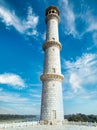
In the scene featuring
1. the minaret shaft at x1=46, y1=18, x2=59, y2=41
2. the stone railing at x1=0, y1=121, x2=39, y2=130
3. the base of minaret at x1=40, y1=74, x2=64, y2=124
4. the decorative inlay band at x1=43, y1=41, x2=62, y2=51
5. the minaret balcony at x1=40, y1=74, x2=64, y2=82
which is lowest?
the stone railing at x1=0, y1=121, x2=39, y2=130

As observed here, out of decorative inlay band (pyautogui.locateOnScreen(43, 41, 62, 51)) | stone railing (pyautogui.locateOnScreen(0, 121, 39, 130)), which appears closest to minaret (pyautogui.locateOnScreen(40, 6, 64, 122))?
decorative inlay band (pyautogui.locateOnScreen(43, 41, 62, 51))

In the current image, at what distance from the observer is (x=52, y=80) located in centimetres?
2519

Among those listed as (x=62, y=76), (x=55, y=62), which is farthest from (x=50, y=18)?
(x=62, y=76)

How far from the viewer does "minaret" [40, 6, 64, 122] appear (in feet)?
A: 78.1

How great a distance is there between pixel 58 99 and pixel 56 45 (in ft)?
30.4

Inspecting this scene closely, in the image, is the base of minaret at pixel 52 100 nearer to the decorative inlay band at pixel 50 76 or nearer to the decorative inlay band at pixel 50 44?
the decorative inlay band at pixel 50 76

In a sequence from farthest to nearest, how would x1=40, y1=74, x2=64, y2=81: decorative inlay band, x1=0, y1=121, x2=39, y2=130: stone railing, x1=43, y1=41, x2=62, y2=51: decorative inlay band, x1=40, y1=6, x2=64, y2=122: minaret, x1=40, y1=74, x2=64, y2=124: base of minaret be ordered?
x1=43, y1=41, x2=62, y2=51: decorative inlay band
x1=40, y1=74, x2=64, y2=81: decorative inlay band
x1=40, y1=6, x2=64, y2=122: minaret
x1=40, y1=74, x2=64, y2=124: base of minaret
x1=0, y1=121, x2=39, y2=130: stone railing

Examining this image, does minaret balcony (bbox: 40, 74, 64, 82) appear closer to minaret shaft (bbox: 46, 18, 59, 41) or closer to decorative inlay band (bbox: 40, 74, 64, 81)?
decorative inlay band (bbox: 40, 74, 64, 81)

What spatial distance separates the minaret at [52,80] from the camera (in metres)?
23.8

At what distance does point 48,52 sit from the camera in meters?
27.2

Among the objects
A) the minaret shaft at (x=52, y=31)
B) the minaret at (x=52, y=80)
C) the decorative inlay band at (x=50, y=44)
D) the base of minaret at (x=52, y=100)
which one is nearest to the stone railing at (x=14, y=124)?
the base of minaret at (x=52, y=100)

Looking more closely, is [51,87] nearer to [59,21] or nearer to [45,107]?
[45,107]

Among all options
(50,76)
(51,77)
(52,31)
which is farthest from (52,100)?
(52,31)

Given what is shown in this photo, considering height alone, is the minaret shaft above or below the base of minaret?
above
